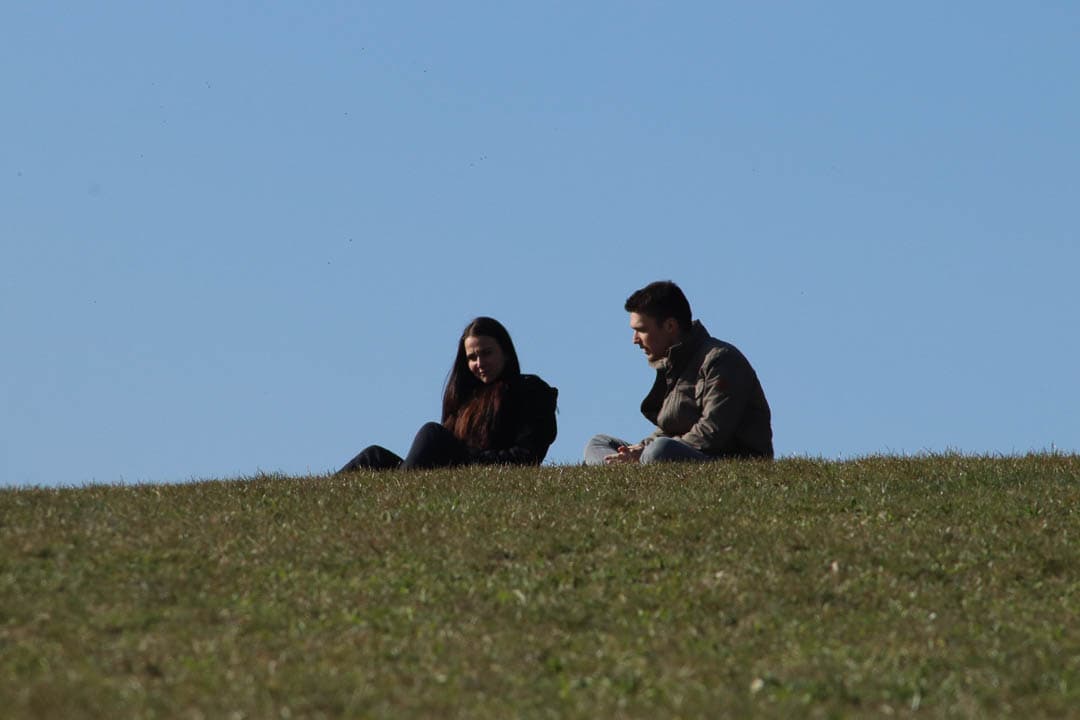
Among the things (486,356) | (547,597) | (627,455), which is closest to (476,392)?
(486,356)

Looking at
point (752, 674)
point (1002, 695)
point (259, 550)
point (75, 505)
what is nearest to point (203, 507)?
point (75, 505)

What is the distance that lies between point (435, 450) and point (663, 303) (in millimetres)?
3607

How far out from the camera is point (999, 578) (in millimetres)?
→ 14258

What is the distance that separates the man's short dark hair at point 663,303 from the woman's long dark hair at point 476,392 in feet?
5.91

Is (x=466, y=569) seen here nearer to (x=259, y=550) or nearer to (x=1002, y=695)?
(x=259, y=550)

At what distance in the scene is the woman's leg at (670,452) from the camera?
19.9 meters

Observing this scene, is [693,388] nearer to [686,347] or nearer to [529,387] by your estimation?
[686,347]

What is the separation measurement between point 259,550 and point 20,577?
2.24 metres

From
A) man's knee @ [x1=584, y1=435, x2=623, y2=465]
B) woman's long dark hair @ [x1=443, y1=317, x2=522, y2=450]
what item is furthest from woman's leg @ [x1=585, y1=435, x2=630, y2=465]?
woman's long dark hair @ [x1=443, y1=317, x2=522, y2=450]

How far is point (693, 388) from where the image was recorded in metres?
19.9

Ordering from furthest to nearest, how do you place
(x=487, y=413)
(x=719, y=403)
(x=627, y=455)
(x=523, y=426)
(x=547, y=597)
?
(x=627, y=455)
(x=523, y=426)
(x=487, y=413)
(x=719, y=403)
(x=547, y=597)

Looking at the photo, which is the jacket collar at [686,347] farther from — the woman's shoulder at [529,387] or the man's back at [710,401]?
the woman's shoulder at [529,387]

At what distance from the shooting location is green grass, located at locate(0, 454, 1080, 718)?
10.5 metres

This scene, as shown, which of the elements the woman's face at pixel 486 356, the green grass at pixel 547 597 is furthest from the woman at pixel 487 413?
the green grass at pixel 547 597
